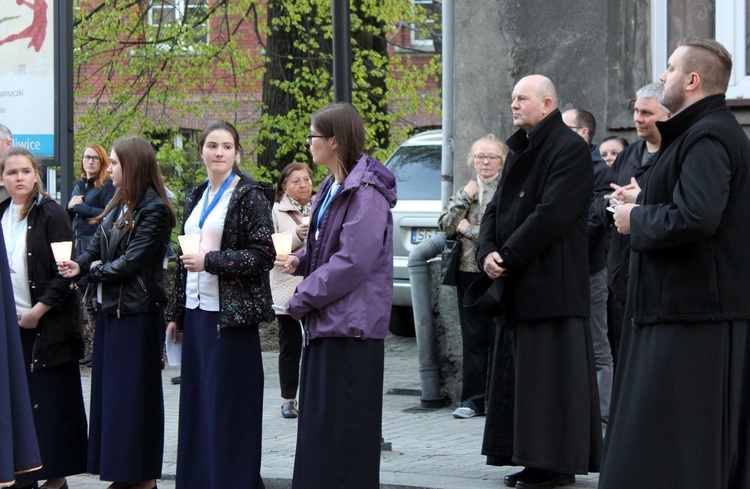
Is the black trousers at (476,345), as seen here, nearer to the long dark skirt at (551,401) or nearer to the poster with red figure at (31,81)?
the long dark skirt at (551,401)

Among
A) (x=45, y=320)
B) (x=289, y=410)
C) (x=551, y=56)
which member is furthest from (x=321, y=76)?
(x=45, y=320)

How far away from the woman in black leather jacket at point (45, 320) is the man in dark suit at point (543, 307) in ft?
7.88

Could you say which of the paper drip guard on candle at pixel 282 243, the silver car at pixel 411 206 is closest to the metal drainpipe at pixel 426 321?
the silver car at pixel 411 206

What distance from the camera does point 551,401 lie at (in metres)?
6.44

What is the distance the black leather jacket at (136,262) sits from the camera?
6.65 m

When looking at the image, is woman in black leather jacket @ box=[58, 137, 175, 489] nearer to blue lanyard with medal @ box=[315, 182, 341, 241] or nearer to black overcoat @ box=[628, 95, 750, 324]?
blue lanyard with medal @ box=[315, 182, 341, 241]

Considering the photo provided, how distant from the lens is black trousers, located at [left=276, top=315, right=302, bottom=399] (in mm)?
9219

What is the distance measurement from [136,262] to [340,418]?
1.58 m

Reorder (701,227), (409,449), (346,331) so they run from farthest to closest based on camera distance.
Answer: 1. (409,449)
2. (346,331)
3. (701,227)

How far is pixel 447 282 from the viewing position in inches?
348

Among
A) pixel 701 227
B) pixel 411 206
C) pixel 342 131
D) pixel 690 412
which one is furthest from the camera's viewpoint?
pixel 411 206

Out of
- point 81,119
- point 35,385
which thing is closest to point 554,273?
point 35,385

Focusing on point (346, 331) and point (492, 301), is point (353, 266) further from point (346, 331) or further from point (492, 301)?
point (492, 301)

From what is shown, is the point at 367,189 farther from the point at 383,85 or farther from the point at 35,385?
the point at 383,85
